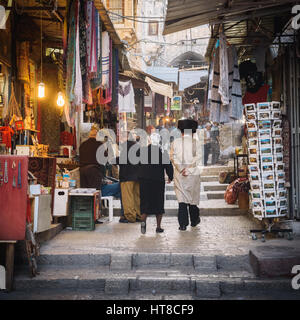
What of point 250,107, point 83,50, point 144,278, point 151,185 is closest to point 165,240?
point 151,185

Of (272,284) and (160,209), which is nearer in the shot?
(272,284)

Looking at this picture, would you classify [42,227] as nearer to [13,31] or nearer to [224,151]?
[13,31]

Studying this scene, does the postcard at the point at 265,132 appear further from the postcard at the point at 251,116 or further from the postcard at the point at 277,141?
the postcard at the point at 251,116

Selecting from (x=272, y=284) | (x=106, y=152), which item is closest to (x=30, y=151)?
(x=106, y=152)

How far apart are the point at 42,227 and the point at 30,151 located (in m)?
3.11

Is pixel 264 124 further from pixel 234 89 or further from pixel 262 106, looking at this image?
pixel 234 89

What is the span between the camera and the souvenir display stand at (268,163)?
275 inches

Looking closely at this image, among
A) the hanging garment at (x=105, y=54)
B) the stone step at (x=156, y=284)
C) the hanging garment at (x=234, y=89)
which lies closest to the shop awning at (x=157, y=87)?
the hanging garment at (x=105, y=54)

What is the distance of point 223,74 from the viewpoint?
8.75 meters

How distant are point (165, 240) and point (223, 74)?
13.0ft

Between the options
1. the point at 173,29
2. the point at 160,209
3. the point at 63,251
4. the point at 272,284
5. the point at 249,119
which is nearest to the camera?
the point at 272,284

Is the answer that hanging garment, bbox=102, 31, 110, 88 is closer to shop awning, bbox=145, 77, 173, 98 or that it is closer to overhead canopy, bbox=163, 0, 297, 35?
overhead canopy, bbox=163, 0, 297, 35

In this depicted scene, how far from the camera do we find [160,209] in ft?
26.1

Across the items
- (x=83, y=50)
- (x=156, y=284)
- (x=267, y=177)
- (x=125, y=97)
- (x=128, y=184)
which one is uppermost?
(x=125, y=97)
